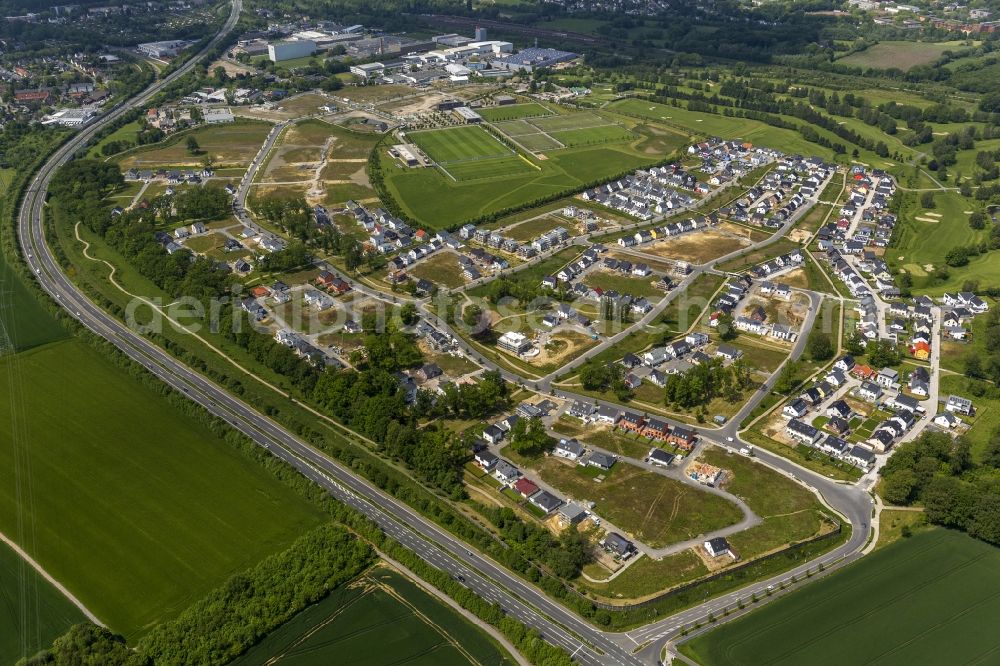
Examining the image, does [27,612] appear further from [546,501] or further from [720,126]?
[720,126]

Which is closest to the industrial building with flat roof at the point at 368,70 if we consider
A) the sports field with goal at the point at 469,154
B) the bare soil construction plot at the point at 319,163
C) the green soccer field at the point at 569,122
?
the bare soil construction plot at the point at 319,163

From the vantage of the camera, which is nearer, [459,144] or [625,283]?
[625,283]

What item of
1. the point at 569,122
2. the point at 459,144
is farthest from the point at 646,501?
the point at 569,122

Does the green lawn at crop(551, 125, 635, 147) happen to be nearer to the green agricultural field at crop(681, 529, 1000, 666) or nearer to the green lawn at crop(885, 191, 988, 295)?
the green lawn at crop(885, 191, 988, 295)

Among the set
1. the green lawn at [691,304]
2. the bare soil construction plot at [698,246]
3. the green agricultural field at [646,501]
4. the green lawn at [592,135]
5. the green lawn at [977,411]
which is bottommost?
the green agricultural field at [646,501]

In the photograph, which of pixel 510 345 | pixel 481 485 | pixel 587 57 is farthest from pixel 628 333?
pixel 587 57

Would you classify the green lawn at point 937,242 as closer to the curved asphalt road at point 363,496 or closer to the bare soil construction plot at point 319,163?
the curved asphalt road at point 363,496
